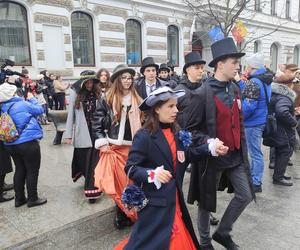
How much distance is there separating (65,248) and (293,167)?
4556mm

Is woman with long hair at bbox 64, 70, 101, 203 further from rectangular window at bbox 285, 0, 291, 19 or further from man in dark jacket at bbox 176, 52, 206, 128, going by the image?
rectangular window at bbox 285, 0, 291, 19

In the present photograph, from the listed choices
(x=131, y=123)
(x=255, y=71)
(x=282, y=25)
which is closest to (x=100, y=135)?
(x=131, y=123)

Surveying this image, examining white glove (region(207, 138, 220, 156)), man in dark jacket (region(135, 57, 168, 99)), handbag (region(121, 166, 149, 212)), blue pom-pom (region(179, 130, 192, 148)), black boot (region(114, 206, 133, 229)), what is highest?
man in dark jacket (region(135, 57, 168, 99))

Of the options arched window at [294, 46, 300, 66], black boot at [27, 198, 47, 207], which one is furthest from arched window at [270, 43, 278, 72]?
black boot at [27, 198, 47, 207]

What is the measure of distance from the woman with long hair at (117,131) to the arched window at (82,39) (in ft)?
36.5

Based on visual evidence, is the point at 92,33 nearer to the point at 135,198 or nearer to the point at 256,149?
the point at 256,149

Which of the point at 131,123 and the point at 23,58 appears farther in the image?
the point at 23,58

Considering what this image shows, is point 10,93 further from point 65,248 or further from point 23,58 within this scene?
point 23,58

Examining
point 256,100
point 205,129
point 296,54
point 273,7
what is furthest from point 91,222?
point 296,54

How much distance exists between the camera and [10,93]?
4.18 metres

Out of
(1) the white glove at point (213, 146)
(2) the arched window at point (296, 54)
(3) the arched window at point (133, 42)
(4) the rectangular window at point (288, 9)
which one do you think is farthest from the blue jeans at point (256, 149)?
(2) the arched window at point (296, 54)

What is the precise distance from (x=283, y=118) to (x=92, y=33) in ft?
37.6

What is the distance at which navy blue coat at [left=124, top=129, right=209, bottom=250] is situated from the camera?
245 centimetres

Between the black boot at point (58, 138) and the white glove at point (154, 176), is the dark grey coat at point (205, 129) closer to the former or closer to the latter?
the white glove at point (154, 176)
